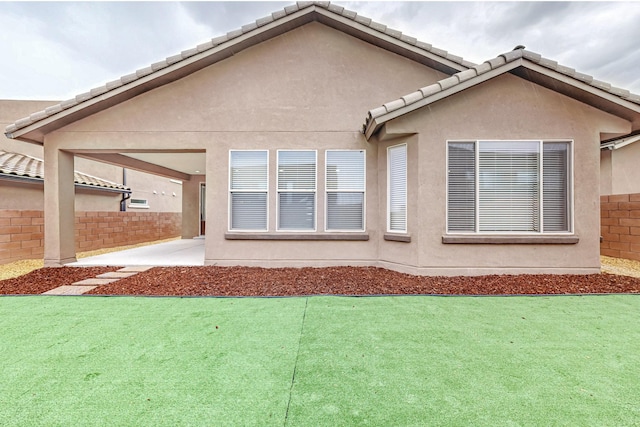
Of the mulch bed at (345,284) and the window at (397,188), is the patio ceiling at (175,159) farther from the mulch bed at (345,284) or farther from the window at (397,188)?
the window at (397,188)

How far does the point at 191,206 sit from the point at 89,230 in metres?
5.08

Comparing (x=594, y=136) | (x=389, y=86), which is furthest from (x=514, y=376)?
(x=389, y=86)

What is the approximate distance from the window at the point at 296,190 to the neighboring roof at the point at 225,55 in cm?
299

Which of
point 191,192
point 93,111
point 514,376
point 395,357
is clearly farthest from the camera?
point 191,192

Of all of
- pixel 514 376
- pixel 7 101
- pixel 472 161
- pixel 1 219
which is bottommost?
pixel 514 376

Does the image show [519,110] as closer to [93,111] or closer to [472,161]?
[472,161]

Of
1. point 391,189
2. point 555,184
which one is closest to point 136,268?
point 391,189

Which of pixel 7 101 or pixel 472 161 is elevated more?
pixel 7 101

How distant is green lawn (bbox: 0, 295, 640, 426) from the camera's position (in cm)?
225

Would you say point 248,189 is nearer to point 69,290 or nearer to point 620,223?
point 69,290

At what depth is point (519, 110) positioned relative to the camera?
6379 mm

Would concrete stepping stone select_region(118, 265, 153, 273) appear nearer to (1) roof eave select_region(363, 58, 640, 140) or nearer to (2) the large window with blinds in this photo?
(1) roof eave select_region(363, 58, 640, 140)

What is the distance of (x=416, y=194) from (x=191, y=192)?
12.5 meters

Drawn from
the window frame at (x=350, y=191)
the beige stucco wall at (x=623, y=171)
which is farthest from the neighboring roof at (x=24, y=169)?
the beige stucco wall at (x=623, y=171)
